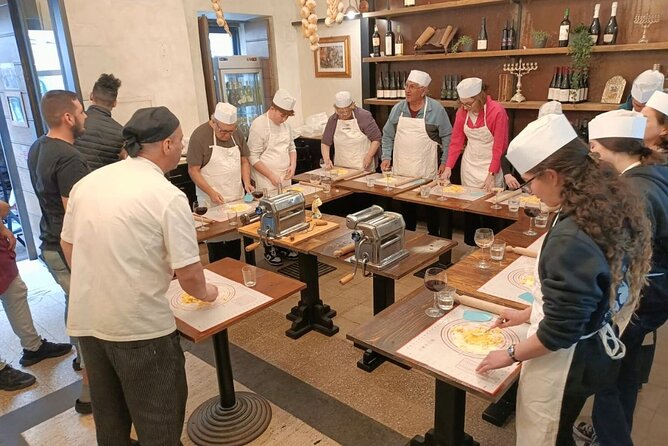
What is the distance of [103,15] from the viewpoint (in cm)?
482

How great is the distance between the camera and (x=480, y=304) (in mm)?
2070

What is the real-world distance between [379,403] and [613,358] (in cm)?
153

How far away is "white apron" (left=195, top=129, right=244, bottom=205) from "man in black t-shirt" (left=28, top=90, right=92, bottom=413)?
126 cm

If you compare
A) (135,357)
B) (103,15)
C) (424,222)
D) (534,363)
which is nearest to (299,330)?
(135,357)

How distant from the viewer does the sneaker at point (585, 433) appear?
2443mm

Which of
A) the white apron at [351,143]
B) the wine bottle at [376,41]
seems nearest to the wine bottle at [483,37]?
the wine bottle at [376,41]

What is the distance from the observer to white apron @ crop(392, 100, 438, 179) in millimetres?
4793

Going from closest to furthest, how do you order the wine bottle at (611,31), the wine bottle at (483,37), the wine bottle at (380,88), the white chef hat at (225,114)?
the white chef hat at (225,114) < the wine bottle at (611,31) < the wine bottle at (483,37) < the wine bottle at (380,88)

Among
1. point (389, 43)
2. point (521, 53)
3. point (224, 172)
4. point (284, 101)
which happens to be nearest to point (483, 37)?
point (521, 53)

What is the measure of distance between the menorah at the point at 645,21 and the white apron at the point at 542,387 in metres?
3.74

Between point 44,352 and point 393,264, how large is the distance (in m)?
2.67

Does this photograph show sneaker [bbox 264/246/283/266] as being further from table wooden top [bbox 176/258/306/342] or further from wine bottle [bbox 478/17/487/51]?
wine bottle [bbox 478/17/487/51]

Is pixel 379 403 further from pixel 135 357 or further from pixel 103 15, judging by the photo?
pixel 103 15

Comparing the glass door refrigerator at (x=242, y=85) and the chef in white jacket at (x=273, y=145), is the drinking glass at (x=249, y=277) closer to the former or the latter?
the chef in white jacket at (x=273, y=145)
